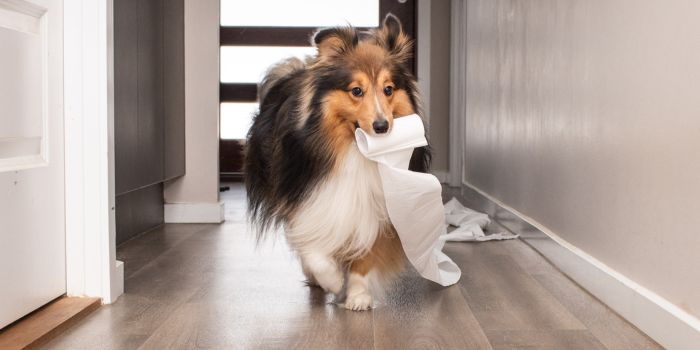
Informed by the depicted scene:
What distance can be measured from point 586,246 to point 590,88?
1.88 ft

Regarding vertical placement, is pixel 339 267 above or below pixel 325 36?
below

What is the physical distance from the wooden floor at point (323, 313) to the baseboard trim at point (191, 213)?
3.77ft

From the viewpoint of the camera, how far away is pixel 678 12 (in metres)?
2.02

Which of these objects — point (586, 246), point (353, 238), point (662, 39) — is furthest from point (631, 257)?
point (353, 238)

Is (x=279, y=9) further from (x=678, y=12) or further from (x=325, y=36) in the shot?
(x=678, y=12)

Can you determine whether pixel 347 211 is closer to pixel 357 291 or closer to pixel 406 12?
pixel 357 291

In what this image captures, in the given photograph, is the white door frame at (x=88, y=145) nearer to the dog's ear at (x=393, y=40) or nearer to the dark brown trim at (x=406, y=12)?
the dog's ear at (x=393, y=40)

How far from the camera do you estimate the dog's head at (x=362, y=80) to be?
2.35 metres

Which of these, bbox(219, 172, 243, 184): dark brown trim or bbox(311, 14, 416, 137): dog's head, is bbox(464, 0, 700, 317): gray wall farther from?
bbox(219, 172, 243, 184): dark brown trim

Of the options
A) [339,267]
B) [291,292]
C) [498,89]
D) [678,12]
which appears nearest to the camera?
[678,12]

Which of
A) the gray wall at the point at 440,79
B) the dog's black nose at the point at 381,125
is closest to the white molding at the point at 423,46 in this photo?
the gray wall at the point at 440,79

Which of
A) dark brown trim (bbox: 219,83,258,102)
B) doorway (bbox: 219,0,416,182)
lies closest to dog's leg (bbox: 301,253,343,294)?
doorway (bbox: 219,0,416,182)

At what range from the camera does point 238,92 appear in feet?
26.2

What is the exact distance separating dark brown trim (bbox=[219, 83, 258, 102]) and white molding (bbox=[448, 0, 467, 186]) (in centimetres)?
203
